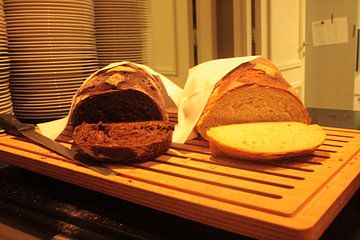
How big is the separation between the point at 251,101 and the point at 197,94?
13cm

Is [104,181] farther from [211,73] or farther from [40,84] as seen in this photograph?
[40,84]

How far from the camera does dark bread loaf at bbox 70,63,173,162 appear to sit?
27.9 inches

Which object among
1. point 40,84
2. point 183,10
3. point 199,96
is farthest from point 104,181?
point 183,10

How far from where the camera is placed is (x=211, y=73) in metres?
0.90

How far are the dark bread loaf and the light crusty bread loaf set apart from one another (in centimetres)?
11

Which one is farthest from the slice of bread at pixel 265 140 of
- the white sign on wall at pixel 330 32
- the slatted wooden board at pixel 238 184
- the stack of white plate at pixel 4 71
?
the white sign on wall at pixel 330 32

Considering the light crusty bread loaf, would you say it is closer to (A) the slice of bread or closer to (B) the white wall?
(A) the slice of bread

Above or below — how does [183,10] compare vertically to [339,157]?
above

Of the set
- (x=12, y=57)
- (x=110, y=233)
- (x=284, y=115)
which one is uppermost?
(x=12, y=57)

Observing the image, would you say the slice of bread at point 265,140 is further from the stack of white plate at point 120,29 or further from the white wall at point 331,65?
the white wall at point 331,65

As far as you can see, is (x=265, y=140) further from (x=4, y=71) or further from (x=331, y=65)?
(x=331, y=65)

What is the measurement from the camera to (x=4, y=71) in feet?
3.28

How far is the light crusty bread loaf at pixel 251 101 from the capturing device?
2.68 ft

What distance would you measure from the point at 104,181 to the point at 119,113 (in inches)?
8.9
